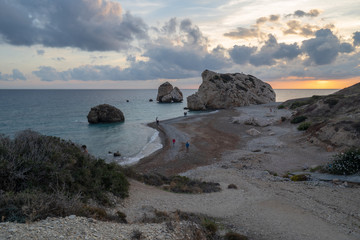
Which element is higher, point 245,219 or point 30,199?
point 30,199

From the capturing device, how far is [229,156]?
2441 cm

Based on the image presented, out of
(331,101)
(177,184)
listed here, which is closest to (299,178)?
(177,184)

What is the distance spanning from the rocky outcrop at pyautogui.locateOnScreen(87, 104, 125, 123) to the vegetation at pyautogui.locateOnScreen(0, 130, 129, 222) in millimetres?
38989

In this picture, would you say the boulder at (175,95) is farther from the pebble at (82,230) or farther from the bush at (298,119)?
the pebble at (82,230)

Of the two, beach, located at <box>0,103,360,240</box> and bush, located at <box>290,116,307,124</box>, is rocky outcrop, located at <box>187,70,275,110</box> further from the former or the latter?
beach, located at <box>0,103,360,240</box>

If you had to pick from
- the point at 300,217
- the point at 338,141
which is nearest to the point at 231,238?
the point at 300,217

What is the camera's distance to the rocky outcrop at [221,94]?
77875 mm

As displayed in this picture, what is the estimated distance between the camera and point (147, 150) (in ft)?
96.4

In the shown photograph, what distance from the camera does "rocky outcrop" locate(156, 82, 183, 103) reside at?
4513 inches

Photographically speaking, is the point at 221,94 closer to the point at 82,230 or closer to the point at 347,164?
the point at 347,164

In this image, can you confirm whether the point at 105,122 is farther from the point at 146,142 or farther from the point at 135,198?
the point at 135,198

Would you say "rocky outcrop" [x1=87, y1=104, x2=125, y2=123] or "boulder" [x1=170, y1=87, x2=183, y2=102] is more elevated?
"boulder" [x1=170, y1=87, x2=183, y2=102]

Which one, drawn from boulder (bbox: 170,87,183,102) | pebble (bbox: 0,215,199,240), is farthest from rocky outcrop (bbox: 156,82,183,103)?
pebble (bbox: 0,215,199,240)

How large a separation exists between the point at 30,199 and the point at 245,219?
303 inches
